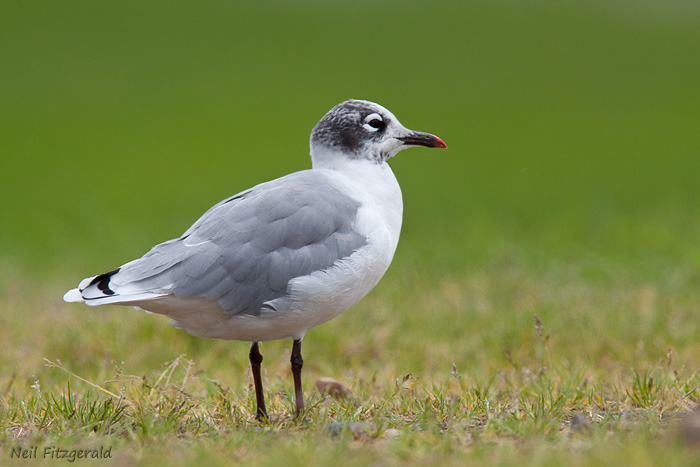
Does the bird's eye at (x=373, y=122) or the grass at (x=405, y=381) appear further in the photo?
the bird's eye at (x=373, y=122)

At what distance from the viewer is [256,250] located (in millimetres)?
4043

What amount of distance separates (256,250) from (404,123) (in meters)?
13.5

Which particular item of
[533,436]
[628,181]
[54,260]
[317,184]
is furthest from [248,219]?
[628,181]

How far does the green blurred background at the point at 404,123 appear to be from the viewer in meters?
10.0

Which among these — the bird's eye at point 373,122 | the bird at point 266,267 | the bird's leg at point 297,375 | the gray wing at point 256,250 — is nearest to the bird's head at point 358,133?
the bird's eye at point 373,122

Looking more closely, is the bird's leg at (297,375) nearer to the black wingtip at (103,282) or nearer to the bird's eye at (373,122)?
the black wingtip at (103,282)

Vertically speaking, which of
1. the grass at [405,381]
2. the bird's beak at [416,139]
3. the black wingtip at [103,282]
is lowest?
the grass at [405,381]

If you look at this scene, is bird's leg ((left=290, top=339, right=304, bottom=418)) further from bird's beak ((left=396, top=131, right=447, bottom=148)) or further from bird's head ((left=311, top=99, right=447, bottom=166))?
bird's beak ((left=396, top=131, right=447, bottom=148))

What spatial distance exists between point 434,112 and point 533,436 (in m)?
16.9

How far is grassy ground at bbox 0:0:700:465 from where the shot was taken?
3920mm

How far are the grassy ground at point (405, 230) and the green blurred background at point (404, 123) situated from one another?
0.09m

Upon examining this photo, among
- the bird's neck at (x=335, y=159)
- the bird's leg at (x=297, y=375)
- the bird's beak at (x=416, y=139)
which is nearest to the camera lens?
the bird's leg at (x=297, y=375)

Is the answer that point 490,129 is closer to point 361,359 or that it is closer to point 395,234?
point 361,359

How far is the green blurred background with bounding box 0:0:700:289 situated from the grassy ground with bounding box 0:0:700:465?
0.09 metres
